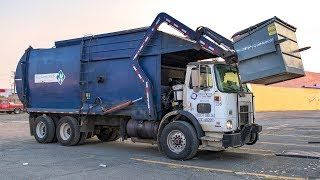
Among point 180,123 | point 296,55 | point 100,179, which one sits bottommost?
point 100,179

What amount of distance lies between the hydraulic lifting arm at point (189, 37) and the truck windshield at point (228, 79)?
338 millimetres

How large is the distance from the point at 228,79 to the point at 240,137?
1.59 m

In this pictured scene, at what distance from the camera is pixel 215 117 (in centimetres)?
1012

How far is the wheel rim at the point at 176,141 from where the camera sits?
34.1 feet

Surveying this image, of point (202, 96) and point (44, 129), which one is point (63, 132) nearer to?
point (44, 129)

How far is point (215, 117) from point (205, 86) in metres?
0.86

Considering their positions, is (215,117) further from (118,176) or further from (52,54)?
(52,54)

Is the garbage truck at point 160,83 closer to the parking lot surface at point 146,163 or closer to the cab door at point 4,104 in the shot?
the parking lot surface at point 146,163

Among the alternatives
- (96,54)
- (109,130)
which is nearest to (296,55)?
(96,54)

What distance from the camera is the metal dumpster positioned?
922 cm

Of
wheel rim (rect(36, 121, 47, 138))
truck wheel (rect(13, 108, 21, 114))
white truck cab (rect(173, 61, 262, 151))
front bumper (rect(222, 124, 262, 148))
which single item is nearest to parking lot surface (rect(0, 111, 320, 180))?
front bumper (rect(222, 124, 262, 148))

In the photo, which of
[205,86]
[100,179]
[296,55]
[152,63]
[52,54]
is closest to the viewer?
[100,179]

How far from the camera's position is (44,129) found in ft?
47.8

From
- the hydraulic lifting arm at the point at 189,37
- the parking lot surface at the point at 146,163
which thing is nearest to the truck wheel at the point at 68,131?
the parking lot surface at the point at 146,163
